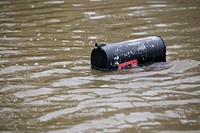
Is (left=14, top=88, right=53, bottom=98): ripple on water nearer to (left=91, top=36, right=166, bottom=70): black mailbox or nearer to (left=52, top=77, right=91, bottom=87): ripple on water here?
(left=52, top=77, right=91, bottom=87): ripple on water

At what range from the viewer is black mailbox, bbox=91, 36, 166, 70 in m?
6.79

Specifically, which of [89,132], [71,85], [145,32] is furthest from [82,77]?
[145,32]

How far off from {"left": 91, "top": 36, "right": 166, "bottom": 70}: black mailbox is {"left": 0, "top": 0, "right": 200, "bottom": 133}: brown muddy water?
14 centimetres

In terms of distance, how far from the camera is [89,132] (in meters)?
4.73

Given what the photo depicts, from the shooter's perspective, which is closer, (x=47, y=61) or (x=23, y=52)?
(x=47, y=61)

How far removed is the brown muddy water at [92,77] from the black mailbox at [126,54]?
0.14 m

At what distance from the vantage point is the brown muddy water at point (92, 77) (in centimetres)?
506

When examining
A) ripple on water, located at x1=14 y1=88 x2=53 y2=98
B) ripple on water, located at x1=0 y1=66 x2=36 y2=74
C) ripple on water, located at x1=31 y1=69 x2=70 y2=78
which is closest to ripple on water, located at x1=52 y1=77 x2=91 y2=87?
ripple on water, located at x1=14 y1=88 x2=53 y2=98

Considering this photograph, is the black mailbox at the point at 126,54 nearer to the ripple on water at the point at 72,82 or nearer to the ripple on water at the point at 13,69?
the ripple on water at the point at 72,82

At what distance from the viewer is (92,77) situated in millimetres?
→ 6684

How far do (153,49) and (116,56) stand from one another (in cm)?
71

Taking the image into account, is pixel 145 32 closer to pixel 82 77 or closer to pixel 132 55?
pixel 132 55

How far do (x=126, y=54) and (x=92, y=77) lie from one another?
662 mm

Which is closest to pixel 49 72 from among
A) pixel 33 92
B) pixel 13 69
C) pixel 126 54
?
pixel 13 69
